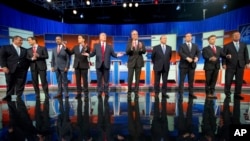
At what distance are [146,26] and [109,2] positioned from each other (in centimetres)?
363

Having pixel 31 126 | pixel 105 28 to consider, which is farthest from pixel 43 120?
pixel 105 28

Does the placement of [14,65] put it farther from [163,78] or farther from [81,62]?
[163,78]

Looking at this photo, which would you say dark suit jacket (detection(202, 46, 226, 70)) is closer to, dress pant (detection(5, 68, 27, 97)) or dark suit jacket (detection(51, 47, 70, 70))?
dark suit jacket (detection(51, 47, 70, 70))

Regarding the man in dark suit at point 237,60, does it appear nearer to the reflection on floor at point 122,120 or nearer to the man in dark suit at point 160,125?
the reflection on floor at point 122,120

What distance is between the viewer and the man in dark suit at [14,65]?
4.23 metres

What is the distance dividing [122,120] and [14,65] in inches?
122

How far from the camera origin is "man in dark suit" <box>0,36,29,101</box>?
4231 mm

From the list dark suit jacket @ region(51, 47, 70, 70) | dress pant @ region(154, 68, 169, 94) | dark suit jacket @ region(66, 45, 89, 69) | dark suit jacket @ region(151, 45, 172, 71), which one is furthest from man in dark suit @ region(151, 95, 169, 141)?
dark suit jacket @ region(51, 47, 70, 70)

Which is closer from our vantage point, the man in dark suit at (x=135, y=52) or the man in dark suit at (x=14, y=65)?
the man in dark suit at (x=14, y=65)

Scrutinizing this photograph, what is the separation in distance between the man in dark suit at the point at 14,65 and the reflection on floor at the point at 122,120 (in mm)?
887

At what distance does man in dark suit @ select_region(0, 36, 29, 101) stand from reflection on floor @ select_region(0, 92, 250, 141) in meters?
0.89

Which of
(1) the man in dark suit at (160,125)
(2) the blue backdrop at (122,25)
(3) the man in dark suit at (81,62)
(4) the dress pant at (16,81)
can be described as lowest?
(1) the man in dark suit at (160,125)

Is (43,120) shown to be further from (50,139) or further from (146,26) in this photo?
(146,26)

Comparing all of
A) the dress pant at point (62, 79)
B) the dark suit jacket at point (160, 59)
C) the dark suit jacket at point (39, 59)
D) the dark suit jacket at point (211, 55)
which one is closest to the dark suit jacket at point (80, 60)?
the dress pant at point (62, 79)
